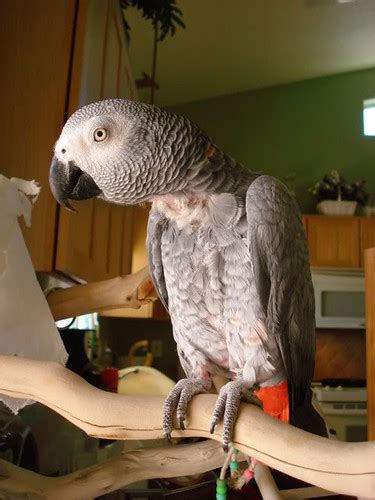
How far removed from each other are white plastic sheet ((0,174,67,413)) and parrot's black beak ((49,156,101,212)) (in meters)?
0.04

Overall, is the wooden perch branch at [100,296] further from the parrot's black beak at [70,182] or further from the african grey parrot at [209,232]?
the parrot's black beak at [70,182]

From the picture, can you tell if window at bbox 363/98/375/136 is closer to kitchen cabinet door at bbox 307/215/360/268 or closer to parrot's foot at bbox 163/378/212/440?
kitchen cabinet door at bbox 307/215/360/268

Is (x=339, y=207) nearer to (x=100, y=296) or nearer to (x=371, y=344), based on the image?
(x=371, y=344)

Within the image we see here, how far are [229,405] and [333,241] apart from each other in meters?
3.18

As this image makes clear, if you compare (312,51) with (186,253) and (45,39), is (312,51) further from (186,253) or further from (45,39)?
(186,253)

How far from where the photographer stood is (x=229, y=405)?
0.55 m

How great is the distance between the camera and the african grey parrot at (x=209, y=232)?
2.33 ft

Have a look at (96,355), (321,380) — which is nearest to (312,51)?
(321,380)

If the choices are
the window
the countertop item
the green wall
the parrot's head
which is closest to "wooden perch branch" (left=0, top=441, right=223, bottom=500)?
the parrot's head

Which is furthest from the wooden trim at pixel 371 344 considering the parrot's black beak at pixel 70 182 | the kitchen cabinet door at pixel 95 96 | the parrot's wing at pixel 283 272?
the parrot's black beak at pixel 70 182

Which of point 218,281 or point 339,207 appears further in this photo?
point 339,207

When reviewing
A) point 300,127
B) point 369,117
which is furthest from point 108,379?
point 369,117

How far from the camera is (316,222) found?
3.58 m

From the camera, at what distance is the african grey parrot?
71 cm
